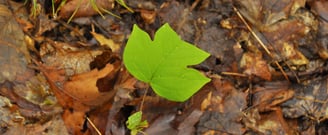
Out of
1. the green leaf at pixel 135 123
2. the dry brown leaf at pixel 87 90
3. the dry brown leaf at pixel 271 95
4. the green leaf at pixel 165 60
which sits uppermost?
the green leaf at pixel 165 60

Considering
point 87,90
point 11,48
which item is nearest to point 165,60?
point 87,90

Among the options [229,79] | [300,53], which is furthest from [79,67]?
[300,53]

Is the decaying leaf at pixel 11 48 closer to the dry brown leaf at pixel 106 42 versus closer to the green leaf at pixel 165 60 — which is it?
the dry brown leaf at pixel 106 42

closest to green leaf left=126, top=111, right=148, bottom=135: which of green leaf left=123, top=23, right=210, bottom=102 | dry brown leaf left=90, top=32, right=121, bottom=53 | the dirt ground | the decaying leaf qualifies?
the dirt ground

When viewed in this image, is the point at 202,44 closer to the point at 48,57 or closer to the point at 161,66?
the point at 161,66

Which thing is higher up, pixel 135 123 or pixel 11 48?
pixel 11 48

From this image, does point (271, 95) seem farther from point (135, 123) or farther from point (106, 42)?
point (106, 42)

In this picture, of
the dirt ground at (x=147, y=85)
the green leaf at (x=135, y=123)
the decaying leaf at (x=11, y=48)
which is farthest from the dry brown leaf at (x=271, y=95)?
the decaying leaf at (x=11, y=48)
